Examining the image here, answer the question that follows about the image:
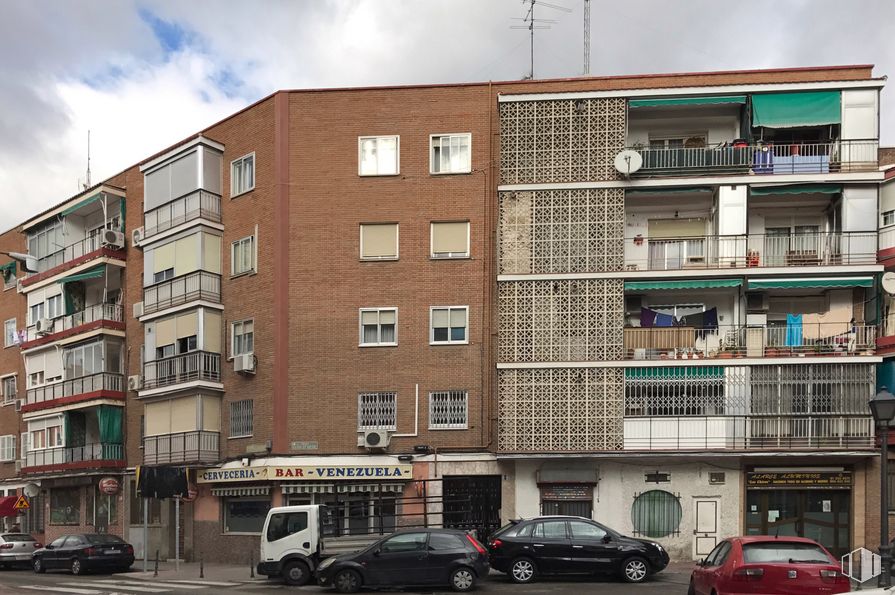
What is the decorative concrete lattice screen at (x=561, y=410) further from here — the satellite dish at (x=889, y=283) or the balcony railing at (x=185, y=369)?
the balcony railing at (x=185, y=369)

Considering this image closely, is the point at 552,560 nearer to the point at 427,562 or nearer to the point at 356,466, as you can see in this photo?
the point at 427,562

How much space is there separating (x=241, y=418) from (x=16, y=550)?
884 cm

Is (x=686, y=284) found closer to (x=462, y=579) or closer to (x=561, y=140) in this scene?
(x=561, y=140)

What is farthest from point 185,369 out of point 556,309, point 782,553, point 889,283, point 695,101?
point 782,553

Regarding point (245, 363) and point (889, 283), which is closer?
point (889, 283)

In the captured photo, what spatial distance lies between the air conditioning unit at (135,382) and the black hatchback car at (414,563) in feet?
60.0

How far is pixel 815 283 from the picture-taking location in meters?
29.0

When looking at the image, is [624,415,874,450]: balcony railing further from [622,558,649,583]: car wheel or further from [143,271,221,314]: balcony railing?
[143,271,221,314]: balcony railing

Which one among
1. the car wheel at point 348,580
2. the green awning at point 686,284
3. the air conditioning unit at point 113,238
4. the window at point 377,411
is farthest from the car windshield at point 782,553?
the air conditioning unit at point 113,238

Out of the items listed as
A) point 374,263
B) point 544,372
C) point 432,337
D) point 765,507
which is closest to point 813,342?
point 765,507

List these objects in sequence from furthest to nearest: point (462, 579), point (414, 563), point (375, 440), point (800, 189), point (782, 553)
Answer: point (375, 440) < point (800, 189) < point (414, 563) < point (462, 579) < point (782, 553)

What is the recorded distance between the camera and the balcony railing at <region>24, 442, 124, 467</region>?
126ft

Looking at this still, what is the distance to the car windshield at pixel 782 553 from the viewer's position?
14.7 meters

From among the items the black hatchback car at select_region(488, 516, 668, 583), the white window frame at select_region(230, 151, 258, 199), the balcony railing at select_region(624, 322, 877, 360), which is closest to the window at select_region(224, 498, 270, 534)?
the white window frame at select_region(230, 151, 258, 199)
